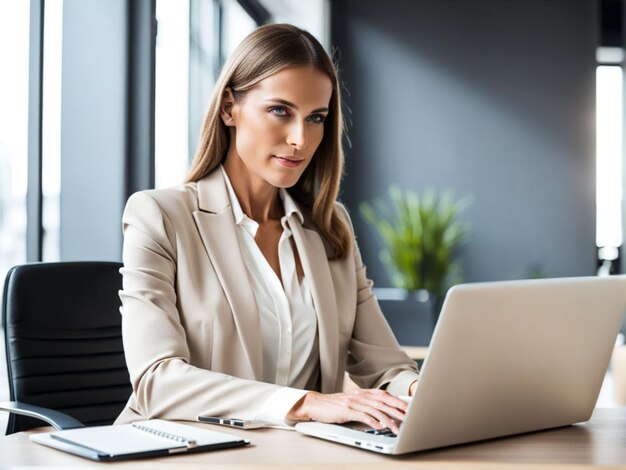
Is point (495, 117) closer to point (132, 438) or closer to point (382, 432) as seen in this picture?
point (382, 432)

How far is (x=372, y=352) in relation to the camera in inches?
74.4

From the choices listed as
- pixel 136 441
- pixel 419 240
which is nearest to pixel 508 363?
pixel 136 441

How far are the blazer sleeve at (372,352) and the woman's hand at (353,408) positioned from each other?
43 centimetres

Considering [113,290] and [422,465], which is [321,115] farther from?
[422,465]

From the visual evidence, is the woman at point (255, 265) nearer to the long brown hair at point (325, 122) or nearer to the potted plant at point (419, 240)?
the long brown hair at point (325, 122)

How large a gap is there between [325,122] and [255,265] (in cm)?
41

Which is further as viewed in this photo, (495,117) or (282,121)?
(495,117)

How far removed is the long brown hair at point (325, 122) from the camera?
1.77 meters

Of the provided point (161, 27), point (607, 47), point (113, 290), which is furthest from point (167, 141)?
point (607, 47)

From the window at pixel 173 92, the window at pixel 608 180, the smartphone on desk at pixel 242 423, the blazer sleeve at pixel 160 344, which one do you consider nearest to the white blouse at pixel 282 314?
the blazer sleeve at pixel 160 344

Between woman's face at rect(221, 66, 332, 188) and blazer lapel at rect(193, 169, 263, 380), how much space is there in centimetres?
11

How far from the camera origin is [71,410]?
6.84 ft

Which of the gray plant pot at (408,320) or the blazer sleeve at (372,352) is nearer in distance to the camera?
the blazer sleeve at (372,352)

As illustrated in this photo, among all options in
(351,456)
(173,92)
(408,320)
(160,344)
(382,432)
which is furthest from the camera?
(408,320)
